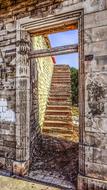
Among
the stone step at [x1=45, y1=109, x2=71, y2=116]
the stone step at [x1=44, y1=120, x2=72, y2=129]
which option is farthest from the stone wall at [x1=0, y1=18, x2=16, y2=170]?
the stone step at [x1=45, y1=109, x2=71, y2=116]

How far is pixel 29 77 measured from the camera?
4.89 m

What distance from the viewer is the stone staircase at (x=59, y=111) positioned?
7.45 m

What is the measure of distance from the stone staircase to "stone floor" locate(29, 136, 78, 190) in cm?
58

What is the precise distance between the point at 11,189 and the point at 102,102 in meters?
2.49

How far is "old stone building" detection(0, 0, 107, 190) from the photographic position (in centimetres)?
375

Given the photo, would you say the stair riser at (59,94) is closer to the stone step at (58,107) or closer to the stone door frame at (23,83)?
the stone step at (58,107)

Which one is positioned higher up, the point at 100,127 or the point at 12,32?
the point at 12,32

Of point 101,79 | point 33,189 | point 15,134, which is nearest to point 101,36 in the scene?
point 101,79

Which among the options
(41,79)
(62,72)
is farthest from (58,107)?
(62,72)

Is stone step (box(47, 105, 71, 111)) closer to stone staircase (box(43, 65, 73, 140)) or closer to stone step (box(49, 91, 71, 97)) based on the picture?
stone staircase (box(43, 65, 73, 140))

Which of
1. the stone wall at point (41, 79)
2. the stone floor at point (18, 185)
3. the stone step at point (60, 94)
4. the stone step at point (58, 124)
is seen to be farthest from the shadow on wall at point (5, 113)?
the stone step at point (60, 94)

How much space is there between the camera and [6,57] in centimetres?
495

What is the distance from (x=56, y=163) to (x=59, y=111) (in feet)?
10.8

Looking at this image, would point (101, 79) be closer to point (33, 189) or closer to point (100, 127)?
point (100, 127)
